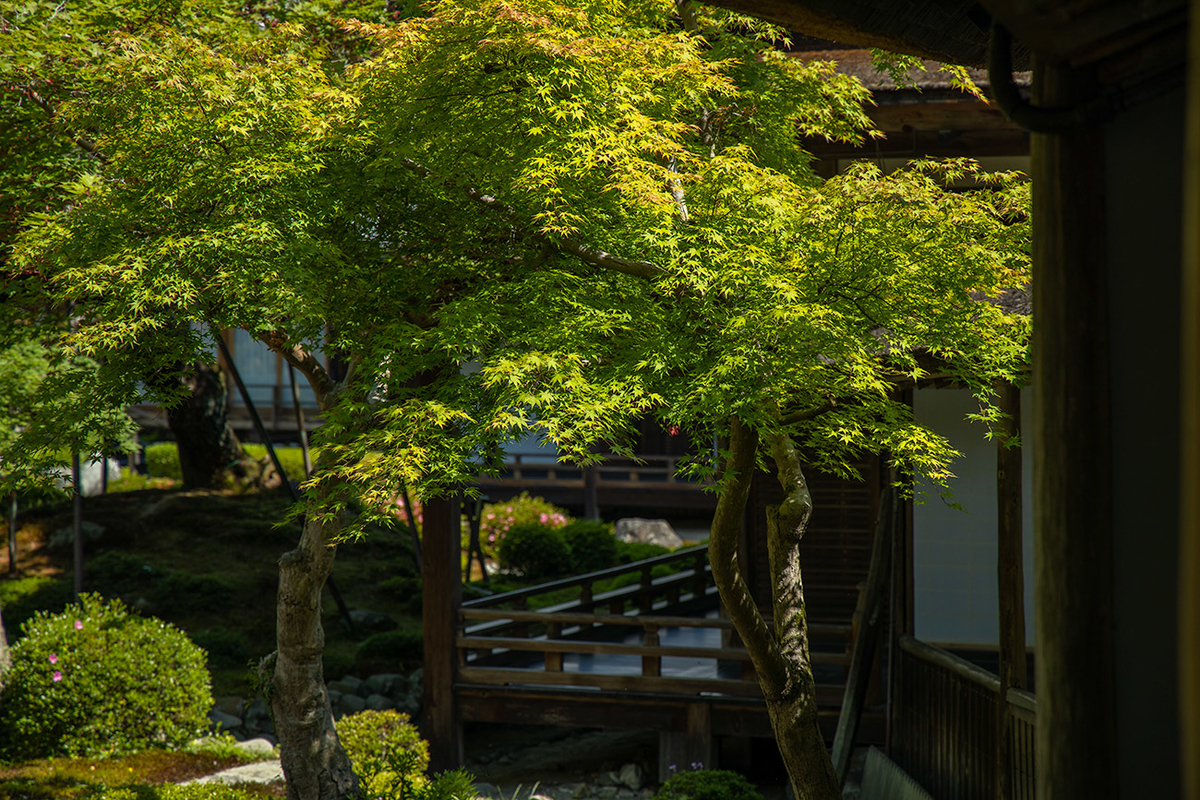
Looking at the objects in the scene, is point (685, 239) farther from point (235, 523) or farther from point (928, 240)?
point (235, 523)

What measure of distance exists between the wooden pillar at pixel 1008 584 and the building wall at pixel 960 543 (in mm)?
2750

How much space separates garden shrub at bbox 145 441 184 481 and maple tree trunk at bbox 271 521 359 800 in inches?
642

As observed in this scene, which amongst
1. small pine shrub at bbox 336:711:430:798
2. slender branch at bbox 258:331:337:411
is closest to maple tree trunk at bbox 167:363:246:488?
small pine shrub at bbox 336:711:430:798

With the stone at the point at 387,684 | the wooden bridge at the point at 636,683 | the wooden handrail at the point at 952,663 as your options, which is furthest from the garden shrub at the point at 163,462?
the wooden handrail at the point at 952,663

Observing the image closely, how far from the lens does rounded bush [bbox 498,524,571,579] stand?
17.0 meters

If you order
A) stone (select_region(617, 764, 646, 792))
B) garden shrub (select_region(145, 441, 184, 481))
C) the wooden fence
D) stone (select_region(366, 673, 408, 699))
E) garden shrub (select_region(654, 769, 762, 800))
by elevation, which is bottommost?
stone (select_region(617, 764, 646, 792))

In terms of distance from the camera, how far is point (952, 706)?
7375mm

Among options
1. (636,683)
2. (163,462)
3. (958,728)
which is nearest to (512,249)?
(958,728)

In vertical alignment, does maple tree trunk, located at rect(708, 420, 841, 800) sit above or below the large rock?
above

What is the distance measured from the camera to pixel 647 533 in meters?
21.2

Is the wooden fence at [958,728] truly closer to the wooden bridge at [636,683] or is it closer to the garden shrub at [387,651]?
the wooden bridge at [636,683]

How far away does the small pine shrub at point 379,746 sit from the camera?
29.9 feet

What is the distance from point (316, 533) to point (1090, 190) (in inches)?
256

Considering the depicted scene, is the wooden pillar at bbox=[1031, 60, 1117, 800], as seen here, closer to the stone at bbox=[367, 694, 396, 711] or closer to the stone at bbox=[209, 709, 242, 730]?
the stone at bbox=[367, 694, 396, 711]
